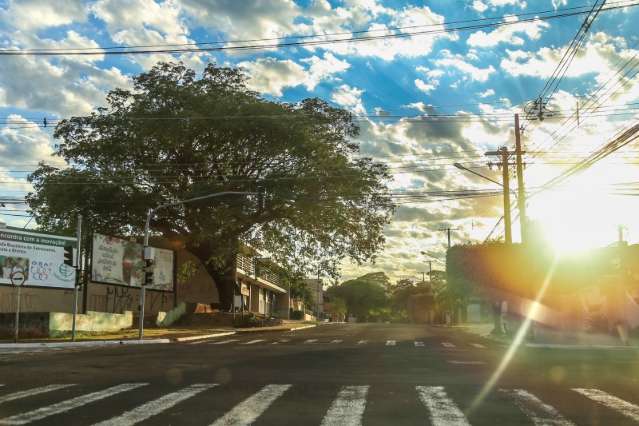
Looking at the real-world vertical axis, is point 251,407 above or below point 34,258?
below

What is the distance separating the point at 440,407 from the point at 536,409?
1295 mm

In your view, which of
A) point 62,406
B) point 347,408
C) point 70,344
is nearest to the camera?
point 347,408

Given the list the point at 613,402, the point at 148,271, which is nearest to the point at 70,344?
the point at 148,271

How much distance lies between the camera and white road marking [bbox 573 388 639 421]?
8797mm

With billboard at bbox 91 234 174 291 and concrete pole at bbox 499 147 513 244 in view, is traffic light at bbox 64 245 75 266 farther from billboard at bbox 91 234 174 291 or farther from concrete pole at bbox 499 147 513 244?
concrete pole at bbox 499 147 513 244

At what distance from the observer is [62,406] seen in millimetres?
9102

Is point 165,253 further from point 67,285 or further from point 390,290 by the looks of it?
point 390,290

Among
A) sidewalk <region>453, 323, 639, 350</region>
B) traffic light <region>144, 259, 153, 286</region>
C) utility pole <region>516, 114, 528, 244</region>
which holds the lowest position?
sidewalk <region>453, 323, 639, 350</region>

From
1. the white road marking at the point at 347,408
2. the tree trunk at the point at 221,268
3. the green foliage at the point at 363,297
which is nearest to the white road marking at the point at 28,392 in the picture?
the white road marking at the point at 347,408

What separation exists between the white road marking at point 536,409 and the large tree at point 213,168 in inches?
1200

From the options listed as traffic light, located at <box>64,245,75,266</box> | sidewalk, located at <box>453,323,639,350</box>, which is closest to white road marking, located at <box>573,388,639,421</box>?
sidewalk, located at <box>453,323,639,350</box>

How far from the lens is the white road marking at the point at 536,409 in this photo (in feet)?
26.3

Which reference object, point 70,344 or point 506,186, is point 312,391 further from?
point 506,186

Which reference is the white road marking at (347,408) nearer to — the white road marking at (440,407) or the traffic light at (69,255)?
the white road marking at (440,407)
